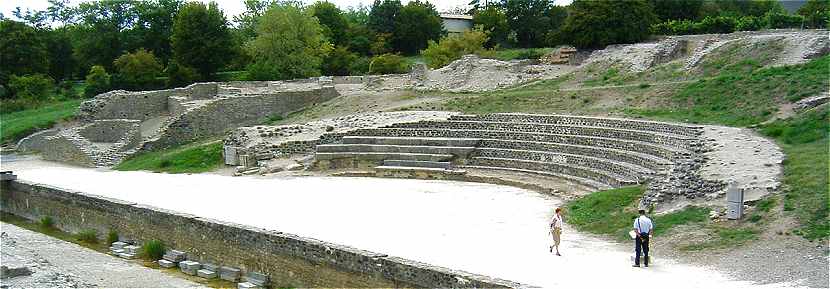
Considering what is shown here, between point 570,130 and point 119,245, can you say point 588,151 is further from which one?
point 119,245

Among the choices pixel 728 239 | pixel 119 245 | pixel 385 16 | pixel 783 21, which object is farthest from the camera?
pixel 385 16

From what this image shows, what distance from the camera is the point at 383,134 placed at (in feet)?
93.7

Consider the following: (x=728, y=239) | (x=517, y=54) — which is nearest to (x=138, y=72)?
(x=517, y=54)

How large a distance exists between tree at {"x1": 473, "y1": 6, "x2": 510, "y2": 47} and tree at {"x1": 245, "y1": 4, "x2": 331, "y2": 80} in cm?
1505

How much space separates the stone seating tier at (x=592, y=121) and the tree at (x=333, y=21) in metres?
30.0

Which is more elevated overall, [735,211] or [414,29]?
[414,29]

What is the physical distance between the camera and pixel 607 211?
57.8 ft

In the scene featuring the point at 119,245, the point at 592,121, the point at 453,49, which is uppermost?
the point at 453,49

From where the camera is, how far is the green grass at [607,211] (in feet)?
54.2

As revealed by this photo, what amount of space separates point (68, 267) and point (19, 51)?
39290mm

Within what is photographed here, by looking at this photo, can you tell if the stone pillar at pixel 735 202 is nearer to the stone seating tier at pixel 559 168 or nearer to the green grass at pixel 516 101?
the stone seating tier at pixel 559 168

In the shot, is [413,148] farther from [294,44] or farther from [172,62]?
[172,62]

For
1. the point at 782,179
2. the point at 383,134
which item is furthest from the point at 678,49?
the point at 782,179

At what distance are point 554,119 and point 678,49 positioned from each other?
10774 millimetres
